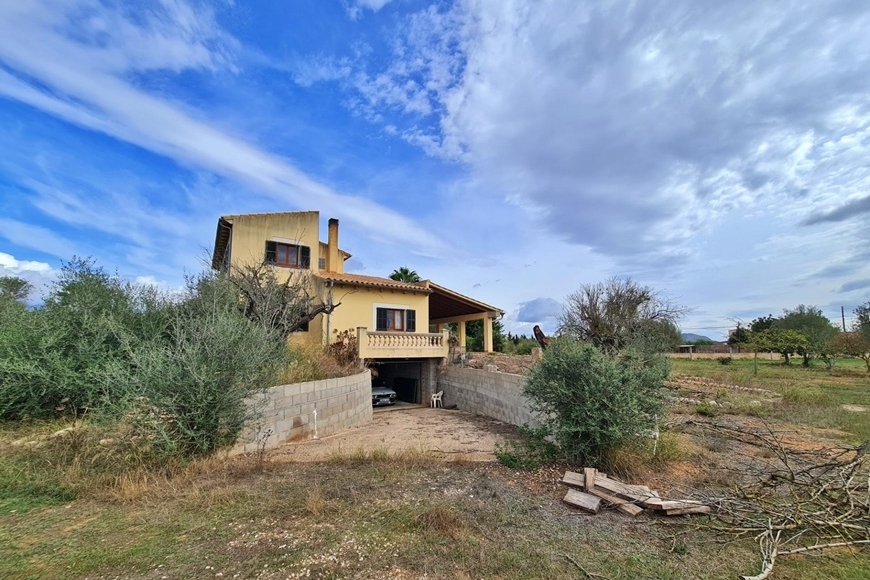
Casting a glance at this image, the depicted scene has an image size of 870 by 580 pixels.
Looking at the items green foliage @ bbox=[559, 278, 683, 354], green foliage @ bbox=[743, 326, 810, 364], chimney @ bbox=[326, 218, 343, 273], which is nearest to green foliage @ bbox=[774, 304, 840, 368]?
green foliage @ bbox=[743, 326, 810, 364]

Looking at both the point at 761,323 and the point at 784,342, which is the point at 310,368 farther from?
the point at 761,323

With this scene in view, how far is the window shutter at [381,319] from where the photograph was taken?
19.0m

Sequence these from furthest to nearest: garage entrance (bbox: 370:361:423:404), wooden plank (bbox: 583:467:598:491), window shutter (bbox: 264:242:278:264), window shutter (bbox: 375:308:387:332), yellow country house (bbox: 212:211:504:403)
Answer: garage entrance (bbox: 370:361:423:404) < window shutter (bbox: 375:308:387:332) < window shutter (bbox: 264:242:278:264) < yellow country house (bbox: 212:211:504:403) < wooden plank (bbox: 583:467:598:491)

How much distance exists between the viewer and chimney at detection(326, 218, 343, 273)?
2052 centimetres

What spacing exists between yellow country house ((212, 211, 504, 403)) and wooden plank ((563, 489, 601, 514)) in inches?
488

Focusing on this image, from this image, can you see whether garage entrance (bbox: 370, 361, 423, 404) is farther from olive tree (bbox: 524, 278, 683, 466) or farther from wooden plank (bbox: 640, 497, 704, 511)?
wooden plank (bbox: 640, 497, 704, 511)

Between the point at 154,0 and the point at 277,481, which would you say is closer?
the point at 277,481

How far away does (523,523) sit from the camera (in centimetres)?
432

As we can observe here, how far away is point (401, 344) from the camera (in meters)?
17.7

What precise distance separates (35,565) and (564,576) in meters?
4.52

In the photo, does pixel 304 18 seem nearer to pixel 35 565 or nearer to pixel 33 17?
pixel 33 17

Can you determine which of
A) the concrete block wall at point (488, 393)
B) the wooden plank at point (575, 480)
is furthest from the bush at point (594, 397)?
the concrete block wall at point (488, 393)

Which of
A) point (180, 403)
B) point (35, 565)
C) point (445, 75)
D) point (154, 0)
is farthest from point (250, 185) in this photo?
point (35, 565)

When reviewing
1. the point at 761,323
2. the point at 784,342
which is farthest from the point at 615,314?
the point at 761,323
